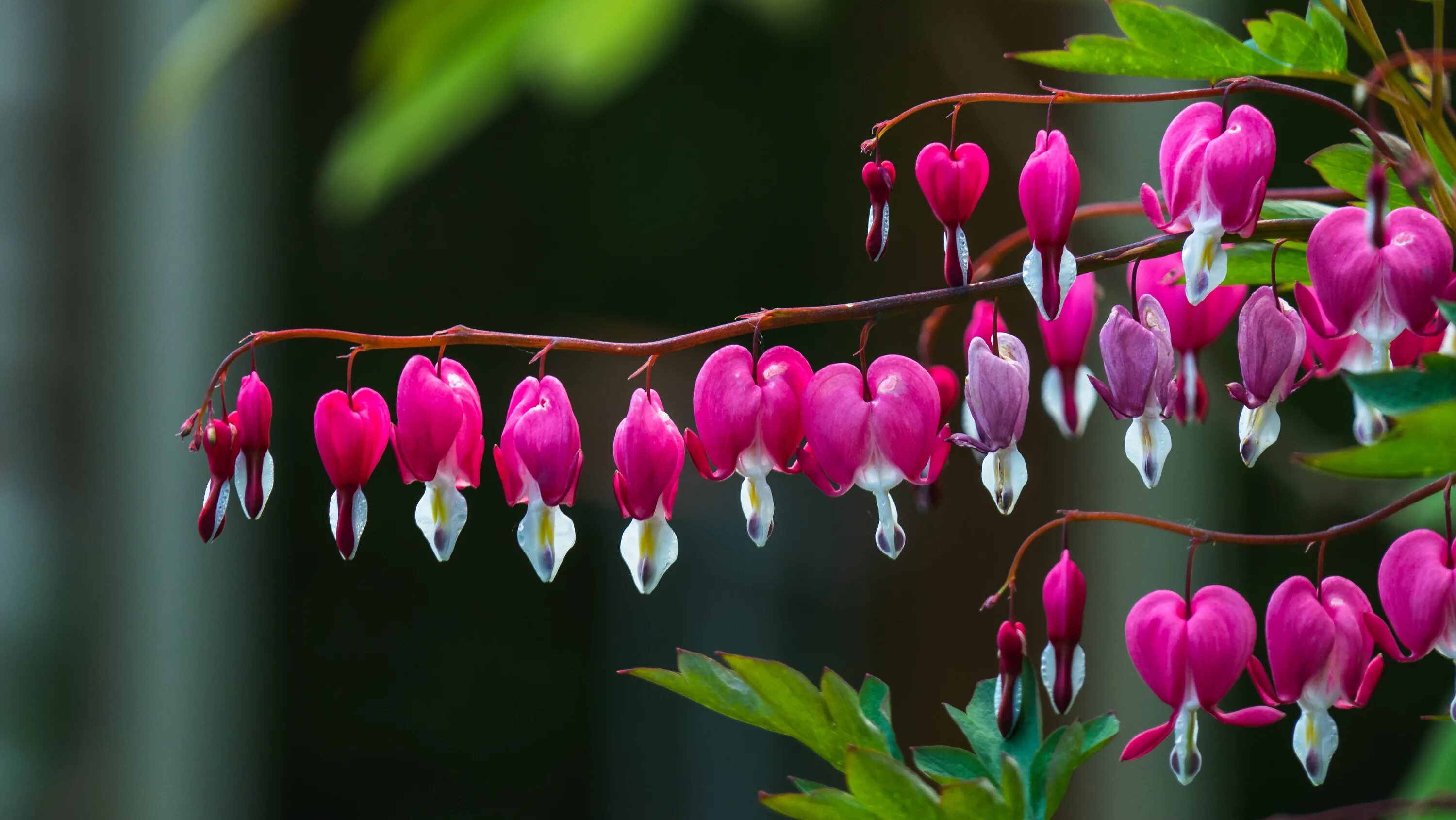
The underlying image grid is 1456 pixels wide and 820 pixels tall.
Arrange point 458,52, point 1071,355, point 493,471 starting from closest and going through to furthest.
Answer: point 1071,355
point 458,52
point 493,471

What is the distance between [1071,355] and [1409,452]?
0.71 ft

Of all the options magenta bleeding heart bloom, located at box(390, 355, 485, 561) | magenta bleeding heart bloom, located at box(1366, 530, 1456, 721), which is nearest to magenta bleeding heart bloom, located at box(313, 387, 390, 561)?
magenta bleeding heart bloom, located at box(390, 355, 485, 561)

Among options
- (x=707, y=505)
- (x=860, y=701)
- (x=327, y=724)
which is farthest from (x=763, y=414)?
(x=327, y=724)

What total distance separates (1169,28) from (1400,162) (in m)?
0.09

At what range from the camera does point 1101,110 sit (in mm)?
1853

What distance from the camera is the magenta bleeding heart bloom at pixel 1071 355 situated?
51 cm

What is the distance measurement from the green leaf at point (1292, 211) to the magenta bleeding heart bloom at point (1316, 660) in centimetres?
15

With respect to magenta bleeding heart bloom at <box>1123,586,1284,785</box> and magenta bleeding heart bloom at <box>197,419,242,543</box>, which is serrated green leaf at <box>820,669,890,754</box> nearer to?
magenta bleeding heart bloom at <box>1123,586,1284,785</box>

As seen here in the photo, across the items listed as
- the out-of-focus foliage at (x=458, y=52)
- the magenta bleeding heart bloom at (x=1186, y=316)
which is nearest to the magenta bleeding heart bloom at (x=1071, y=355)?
the magenta bleeding heart bloom at (x=1186, y=316)

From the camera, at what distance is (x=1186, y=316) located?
474mm

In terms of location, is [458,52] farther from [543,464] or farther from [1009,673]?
[1009,673]

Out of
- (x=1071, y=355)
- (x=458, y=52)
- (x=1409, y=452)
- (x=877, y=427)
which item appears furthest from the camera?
(x=458, y=52)

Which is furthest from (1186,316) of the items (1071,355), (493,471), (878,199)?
(493,471)

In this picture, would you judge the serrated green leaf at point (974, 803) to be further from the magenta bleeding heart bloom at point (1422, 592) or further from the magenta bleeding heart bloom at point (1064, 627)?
the magenta bleeding heart bloom at point (1422, 592)
